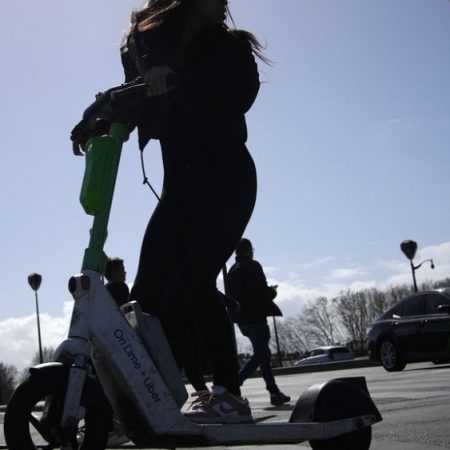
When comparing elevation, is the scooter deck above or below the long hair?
below

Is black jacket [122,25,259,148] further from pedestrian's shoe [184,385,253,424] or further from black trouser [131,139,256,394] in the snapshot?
pedestrian's shoe [184,385,253,424]

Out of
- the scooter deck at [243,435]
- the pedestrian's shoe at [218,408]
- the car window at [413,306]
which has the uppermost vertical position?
the car window at [413,306]

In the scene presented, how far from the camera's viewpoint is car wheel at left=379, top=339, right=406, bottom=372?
15406 mm

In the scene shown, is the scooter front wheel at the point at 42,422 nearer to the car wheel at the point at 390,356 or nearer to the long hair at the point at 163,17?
the long hair at the point at 163,17

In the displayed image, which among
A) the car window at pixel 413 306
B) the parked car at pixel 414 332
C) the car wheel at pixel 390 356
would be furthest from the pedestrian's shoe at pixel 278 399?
the car window at pixel 413 306

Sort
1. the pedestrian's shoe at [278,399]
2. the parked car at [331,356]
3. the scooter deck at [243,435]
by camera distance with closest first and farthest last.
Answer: the scooter deck at [243,435]
the pedestrian's shoe at [278,399]
the parked car at [331,356]

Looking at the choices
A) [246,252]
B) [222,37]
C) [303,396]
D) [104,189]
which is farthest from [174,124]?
[246,252]

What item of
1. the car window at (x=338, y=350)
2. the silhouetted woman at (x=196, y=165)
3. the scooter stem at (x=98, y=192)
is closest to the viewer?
the scooter stem at (x=98, y=192)

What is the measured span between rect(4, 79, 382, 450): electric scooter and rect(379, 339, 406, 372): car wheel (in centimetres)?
1251

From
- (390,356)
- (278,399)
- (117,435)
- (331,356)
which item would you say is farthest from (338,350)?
(117,435)

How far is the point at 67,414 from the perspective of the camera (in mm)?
2770

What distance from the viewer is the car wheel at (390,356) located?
50.5 ft

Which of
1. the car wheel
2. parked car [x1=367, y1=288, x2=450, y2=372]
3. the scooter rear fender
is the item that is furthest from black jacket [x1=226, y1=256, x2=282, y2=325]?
the car wheel

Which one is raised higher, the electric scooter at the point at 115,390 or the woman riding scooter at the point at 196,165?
the woman riding scooter at the point at 196,165
